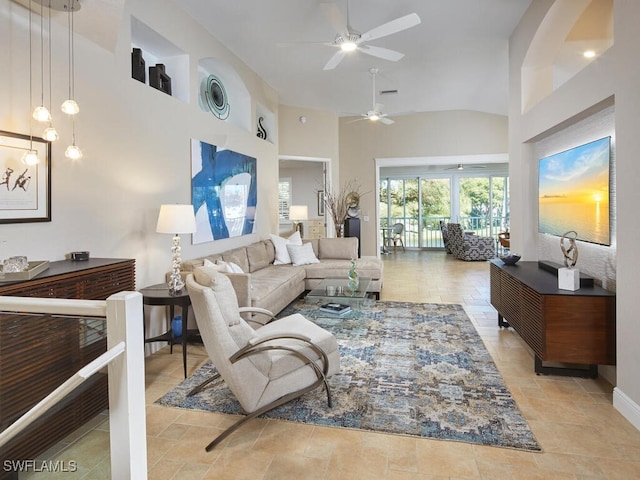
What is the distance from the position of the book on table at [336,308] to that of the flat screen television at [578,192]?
7.28ft

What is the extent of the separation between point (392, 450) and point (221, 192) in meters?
3.86

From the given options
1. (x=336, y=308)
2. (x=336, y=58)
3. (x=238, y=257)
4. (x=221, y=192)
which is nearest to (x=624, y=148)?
(x=336, y=308)

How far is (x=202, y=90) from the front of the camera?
16.4 ft

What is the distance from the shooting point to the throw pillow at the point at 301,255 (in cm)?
590

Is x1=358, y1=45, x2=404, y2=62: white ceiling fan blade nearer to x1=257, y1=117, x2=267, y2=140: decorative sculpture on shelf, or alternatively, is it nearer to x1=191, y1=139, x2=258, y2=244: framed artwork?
x1=191, y1=139, x2=258, y2=244: framed artwork

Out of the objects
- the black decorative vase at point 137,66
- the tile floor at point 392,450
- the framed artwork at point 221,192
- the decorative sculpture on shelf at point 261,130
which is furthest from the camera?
the decorative sculpture on shelf at point 261,130

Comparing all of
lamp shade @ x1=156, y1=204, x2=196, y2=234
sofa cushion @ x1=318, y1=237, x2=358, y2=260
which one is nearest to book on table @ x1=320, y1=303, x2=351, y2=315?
lamp shade @ x1=156, y1=204, x2=196, y2=234

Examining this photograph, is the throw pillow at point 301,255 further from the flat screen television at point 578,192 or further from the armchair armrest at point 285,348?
the armchair armrest at point 285,348

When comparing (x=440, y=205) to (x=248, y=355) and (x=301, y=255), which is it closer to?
(x=301, y=255)

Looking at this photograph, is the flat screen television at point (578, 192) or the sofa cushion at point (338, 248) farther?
the sofa cushion at point (338, 248)

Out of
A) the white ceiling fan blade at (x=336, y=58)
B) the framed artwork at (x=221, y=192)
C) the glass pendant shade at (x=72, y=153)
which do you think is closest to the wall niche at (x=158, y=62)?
the framed artwork at (x=221, y=192)

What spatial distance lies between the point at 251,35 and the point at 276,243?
2921 mm

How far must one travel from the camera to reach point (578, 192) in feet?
11.0

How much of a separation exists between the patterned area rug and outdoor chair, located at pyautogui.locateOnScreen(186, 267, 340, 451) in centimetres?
22
